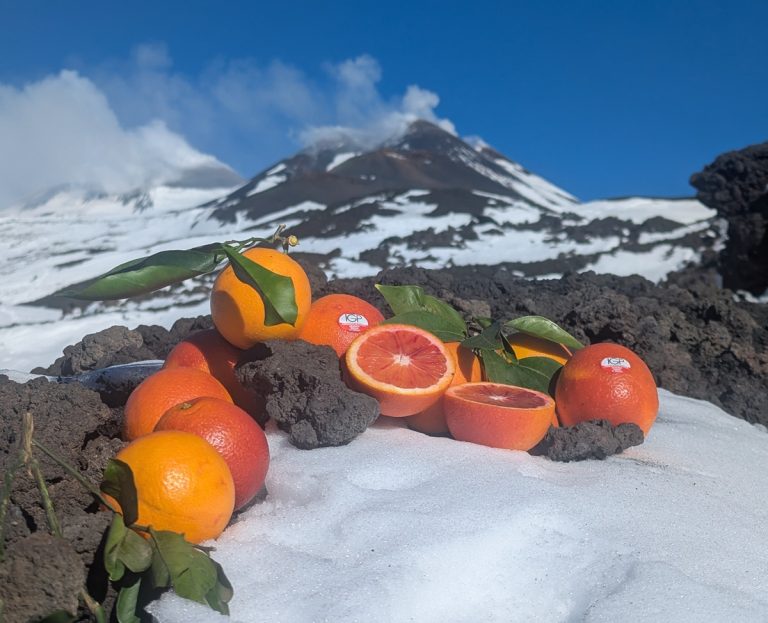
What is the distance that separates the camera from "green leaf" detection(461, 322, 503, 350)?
2586 mm

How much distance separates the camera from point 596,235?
1394 centimetres

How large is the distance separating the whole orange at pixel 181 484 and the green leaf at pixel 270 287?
43cm

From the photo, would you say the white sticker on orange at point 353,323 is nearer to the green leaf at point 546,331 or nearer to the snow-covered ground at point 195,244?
the green leaf at point 546,331

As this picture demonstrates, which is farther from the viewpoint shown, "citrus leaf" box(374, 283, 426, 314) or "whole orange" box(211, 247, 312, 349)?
"citrus leaf" box(374, 283, 426, 314)

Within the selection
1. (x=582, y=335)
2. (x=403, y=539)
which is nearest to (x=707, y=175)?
(x=582, y=335)

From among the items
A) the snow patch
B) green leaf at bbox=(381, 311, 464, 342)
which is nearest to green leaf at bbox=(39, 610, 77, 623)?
green leaf at bbox=(381, 311, 464, 342)

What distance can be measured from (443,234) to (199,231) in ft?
37.3

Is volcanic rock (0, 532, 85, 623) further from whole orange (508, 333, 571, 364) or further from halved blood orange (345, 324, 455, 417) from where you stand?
whole orange (508, 333, 571, 364)

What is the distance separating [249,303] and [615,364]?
4.17 feet

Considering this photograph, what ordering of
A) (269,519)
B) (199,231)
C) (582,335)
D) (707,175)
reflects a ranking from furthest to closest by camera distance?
1. (199,231)
2. (707,175)
3. (582,335)
4. (269,519)

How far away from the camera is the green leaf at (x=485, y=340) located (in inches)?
102

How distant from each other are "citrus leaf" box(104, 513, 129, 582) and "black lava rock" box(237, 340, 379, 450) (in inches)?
29.9

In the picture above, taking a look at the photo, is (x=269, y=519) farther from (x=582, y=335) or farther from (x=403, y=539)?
(x=582, y=335)

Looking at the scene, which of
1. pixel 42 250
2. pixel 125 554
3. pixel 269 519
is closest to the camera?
pixel 125 554
